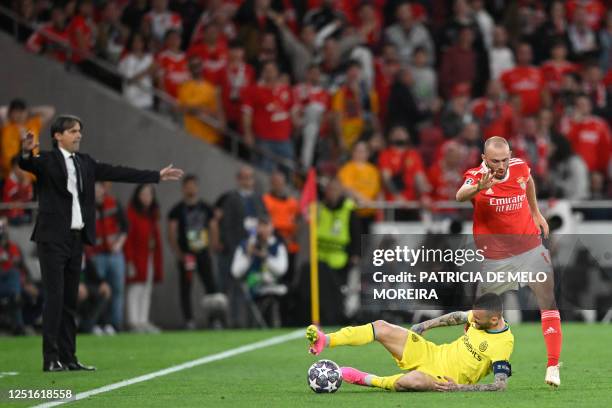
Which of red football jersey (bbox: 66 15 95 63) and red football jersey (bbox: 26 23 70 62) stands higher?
red football jersey (bbox: 66 15 95 63)

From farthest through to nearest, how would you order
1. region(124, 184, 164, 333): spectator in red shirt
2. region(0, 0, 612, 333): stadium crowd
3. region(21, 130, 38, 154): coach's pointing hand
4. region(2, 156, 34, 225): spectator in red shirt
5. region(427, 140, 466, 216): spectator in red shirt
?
region(427, 140, 466, 216): spectator in red shirt, region(0, 0, 612, 333): stadium crowd, region(124, 184, 164, 333): spectator in red shirt, region(2, 156, 34, 225): spectator in red shirt, region(21, 130, 38, 154): coach's pointing hand

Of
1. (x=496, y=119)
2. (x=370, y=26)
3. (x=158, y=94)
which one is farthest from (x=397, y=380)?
(x=370, y=26)

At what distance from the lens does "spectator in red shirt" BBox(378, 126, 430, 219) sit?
852 inches

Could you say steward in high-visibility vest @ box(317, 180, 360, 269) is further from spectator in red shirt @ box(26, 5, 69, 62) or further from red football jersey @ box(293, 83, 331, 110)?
spectator in red shirt @ box(26, 5, 69, 62)

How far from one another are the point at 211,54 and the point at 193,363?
983cm

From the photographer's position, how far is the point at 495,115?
22.4 m

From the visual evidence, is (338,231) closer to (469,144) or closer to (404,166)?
(404,166)

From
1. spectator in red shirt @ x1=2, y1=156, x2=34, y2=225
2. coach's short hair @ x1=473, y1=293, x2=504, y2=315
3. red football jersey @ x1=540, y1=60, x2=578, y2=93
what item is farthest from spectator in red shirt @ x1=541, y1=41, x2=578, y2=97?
coach's short hair @ x1=473, y1=293, x2=504, y2=315

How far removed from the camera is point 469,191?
1066 centimetres

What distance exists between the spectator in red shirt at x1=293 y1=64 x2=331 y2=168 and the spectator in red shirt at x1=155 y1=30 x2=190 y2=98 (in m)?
1.86

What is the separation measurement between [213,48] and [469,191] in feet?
42.5

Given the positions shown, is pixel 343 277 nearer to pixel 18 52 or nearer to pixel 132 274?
pixel 132 274

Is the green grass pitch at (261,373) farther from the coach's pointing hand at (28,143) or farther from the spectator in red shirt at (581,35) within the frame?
the spectator in red shirt at (581,35)

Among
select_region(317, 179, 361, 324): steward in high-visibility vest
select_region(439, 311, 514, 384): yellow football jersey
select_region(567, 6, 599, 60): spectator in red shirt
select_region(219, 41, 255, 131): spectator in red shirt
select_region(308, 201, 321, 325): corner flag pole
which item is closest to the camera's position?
select_region(439, 311, 514, 384): yellow football jersey
